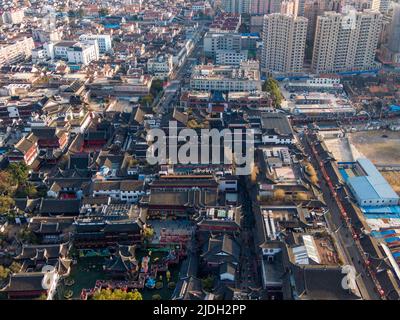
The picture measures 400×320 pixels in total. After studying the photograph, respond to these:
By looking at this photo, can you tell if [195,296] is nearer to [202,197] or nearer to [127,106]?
[202,197]

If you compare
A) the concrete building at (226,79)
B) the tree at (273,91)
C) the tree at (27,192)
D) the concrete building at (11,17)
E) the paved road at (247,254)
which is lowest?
the paved road at (247,254)

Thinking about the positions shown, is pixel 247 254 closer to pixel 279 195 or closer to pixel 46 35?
pixel 279 195

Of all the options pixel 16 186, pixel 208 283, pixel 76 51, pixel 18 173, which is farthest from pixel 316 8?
pixel 208 283

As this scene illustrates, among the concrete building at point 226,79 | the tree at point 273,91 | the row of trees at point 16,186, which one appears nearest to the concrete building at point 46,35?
the concrete building at point 226,79

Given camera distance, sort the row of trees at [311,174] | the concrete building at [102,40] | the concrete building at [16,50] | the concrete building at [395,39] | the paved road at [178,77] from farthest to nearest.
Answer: the concrete building at [102,40] → the concrete building at [16,50] → the concrete building at [395,39] → the paved road at [178,77] → the row of trees at [311,174]

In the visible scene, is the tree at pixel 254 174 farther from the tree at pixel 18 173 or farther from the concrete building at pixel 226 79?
the concrete building at pixel 226 79

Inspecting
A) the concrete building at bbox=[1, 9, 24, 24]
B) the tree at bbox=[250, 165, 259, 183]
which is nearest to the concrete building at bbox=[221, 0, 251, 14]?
the concrete building at bbox=[1, 9, 24, 24]
